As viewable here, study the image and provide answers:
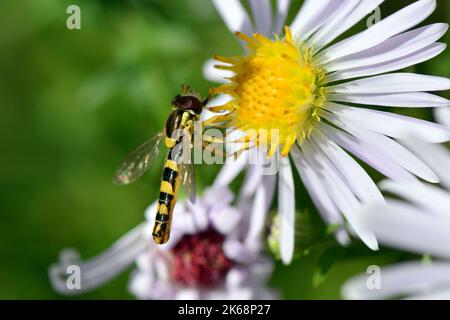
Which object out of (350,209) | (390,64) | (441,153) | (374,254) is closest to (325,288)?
(374,254)

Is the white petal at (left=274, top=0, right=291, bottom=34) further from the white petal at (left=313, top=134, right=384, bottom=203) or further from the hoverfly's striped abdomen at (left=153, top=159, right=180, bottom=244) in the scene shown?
the hoverfly's striped abdomen at (left=153, top=159, right=180, bottom=244)

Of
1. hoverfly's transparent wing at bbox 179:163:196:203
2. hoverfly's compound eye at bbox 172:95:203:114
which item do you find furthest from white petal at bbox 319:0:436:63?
hoverfly's transparent wing at bbox 179:163:196:203

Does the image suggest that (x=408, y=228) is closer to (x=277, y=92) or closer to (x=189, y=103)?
(x=277, y=92)

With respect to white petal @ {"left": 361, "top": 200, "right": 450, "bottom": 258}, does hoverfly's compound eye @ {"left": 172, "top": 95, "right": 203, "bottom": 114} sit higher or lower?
higher

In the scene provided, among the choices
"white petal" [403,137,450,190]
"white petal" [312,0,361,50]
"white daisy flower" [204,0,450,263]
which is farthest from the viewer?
"white petal" [312,0,361,50]

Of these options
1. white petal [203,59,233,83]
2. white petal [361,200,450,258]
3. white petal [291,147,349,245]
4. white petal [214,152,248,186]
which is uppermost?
white petal [203,59,233,83]

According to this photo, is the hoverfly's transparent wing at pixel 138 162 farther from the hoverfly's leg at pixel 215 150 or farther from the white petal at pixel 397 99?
the white petal at pixel 397 99

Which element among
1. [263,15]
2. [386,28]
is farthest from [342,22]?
[263,15]
